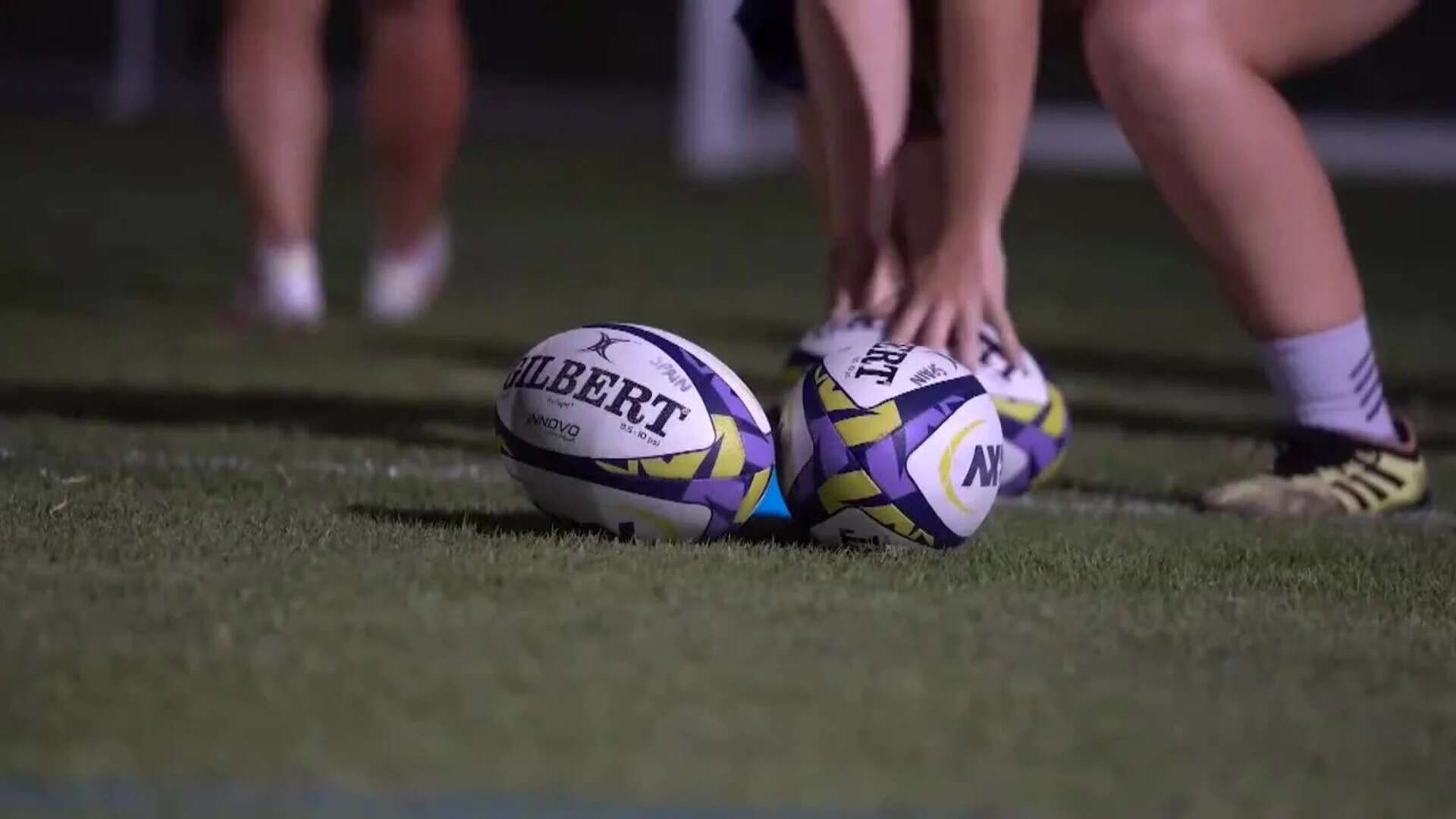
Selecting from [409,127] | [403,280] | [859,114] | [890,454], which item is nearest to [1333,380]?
[859,114]

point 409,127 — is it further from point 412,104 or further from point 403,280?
point 403,280

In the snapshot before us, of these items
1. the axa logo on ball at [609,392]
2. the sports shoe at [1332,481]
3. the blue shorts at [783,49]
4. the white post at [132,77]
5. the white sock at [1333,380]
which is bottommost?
the white post at [132,77]

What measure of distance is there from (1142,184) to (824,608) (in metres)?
10.4

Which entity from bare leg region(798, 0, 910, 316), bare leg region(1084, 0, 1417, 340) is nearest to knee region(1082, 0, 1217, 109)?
bare leg region(1084, 0, 1417, 340)

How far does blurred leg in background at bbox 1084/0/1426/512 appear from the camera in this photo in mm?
3432

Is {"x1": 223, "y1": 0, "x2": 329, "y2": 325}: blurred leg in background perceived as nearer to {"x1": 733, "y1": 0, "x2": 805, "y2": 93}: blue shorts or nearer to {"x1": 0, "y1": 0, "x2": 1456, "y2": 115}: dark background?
{"x1": 733, "y1": 0, "x2": 805, "y2": 93}: blue shorts

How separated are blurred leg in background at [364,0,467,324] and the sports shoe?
9.86ft

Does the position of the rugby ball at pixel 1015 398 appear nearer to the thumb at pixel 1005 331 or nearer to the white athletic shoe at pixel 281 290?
the thumb at pixel 1005 331

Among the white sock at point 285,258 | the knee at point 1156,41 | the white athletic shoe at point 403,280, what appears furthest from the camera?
the white athletic shoe at point 403,280

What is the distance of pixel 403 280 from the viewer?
20.7 feet

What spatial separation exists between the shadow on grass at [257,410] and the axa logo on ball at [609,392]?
106 centimetres

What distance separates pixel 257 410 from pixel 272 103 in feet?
4.84

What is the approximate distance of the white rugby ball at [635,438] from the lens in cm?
281

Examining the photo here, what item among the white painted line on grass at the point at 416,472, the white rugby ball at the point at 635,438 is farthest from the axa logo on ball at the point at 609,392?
the white painted line on grass at the point at 416,472
